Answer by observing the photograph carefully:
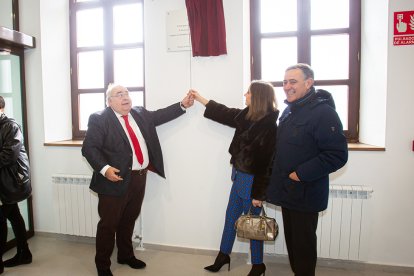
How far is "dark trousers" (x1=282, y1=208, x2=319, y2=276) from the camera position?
6.11 feet

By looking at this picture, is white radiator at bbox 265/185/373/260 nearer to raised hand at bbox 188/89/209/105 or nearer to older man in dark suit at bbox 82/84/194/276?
raised hand at bbox 188/89/209/105

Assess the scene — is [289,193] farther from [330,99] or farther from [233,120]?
[233,120]

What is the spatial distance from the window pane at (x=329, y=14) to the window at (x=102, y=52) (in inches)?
68.0

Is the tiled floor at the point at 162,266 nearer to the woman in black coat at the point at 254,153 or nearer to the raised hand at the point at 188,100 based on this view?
the woman in black coat at the point at 254,153

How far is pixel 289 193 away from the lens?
6.19ft

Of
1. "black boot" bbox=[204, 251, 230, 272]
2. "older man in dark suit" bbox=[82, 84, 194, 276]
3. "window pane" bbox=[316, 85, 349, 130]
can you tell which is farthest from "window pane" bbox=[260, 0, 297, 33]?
"black boot" bbox=[204, 251, 230, 272]

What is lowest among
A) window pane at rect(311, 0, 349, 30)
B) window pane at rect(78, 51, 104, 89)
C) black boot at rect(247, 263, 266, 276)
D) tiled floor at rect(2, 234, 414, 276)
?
tiled floor at rect(2, 234, 414, 276)

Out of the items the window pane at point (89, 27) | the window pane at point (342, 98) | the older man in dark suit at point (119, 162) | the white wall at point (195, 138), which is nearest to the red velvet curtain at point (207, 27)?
the white wall at point (195, 138)

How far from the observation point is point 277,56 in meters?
3.02

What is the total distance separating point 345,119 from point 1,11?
11.5 ft

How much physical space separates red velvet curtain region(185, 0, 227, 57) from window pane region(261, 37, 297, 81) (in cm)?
58

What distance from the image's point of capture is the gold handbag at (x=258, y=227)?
218cm

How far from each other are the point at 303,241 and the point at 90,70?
289 centimetres

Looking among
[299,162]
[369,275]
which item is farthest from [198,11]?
[369,275]
